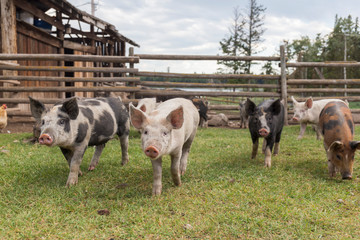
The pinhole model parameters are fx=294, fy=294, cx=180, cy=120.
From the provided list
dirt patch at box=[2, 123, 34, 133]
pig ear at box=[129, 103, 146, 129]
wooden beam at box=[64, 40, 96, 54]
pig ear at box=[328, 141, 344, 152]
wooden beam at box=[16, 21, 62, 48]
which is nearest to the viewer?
pig ear at box=[129, 103, 146, 129]

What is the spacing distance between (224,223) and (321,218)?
3.13 feet

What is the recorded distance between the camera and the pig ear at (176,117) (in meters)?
3.11

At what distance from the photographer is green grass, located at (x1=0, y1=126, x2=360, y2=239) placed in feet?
8.48

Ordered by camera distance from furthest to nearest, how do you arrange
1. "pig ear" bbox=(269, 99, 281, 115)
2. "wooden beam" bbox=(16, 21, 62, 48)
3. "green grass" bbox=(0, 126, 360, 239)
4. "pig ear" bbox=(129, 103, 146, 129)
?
"wooden beam" bbox=(16, 21, 62, 48), "pig ear" bbox=(269, 99, 281, 115), "pig ear" bbox=(129, 103, 146, 129), "green grass" bbox=(0, 126, 360, 239)

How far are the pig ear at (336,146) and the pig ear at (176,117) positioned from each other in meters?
2.23

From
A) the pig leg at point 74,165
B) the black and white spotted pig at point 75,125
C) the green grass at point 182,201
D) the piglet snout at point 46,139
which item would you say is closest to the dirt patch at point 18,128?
the green grass at point 182,201

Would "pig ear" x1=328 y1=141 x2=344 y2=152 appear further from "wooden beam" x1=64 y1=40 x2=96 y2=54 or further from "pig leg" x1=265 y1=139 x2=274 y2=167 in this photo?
"wooden beam" x1=64 y1=40 x2=96 y2=54

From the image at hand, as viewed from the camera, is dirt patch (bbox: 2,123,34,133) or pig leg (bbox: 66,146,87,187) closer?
pig leg (bbox: 66,146,87,187)

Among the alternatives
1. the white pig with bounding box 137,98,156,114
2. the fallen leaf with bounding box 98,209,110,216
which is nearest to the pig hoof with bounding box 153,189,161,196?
the fallen leaf with bounding box 98,209,110,216

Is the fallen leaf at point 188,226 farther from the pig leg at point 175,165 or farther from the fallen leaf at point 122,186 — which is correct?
the fallen leaf at point 122,186

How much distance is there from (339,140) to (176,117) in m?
2.52

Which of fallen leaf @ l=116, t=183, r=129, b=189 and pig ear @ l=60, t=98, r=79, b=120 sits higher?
pig ear @ l=60, t=98, r=79, b=120

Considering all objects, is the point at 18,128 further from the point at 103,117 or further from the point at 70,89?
the point at 103,117

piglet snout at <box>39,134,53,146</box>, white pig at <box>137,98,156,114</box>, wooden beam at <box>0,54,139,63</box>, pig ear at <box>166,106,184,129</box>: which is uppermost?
wooden beam at <box>0,54,139,63</box>
